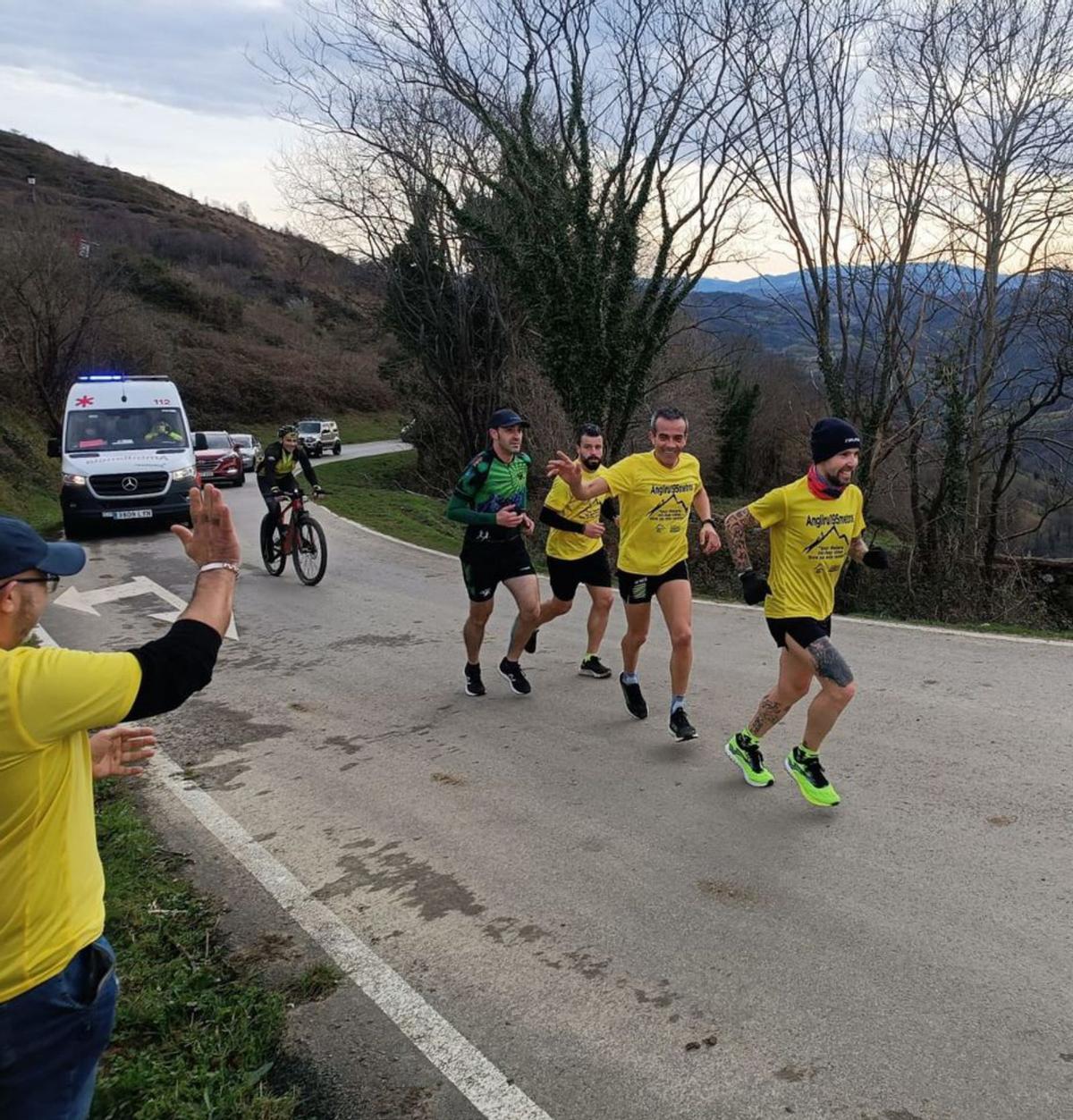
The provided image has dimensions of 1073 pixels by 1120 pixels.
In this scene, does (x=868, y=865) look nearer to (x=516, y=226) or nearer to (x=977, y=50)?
(x=977, y=50)

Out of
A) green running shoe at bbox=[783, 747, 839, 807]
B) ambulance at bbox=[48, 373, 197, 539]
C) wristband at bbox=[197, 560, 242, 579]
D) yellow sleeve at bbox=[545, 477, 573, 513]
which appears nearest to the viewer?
wristband at bbox=[197, 560, 242, 579]

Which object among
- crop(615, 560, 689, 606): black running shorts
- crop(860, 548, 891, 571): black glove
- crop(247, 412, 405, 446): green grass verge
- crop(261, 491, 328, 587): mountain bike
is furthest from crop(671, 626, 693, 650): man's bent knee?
crop(247, 412, 405, 446): green grass verge

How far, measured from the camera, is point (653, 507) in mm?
6059

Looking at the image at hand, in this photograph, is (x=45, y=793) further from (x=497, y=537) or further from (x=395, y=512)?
(x=395, y=512)

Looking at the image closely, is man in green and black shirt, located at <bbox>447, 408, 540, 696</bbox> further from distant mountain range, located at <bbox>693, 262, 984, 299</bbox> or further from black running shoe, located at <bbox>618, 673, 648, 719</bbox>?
distant mountain range, located at <bbox>693, 262, 984, 299</bbox>

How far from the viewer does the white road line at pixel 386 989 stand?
2803 mm

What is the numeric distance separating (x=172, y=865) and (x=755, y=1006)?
285 cm

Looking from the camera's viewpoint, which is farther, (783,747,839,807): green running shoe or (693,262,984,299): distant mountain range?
(693,262,984,299): distant mountain range

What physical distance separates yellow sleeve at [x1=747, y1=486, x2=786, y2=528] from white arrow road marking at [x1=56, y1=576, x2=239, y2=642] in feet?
23.0

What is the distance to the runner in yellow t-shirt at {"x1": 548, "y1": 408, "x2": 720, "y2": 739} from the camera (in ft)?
19.4

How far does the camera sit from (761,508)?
4.97 m

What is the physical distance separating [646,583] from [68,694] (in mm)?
4571

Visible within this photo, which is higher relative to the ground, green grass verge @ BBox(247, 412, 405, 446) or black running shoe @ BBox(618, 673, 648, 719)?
green grass verge @ BBox(247, 412, 405, 446)

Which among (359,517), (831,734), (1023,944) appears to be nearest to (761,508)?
(831,734)
